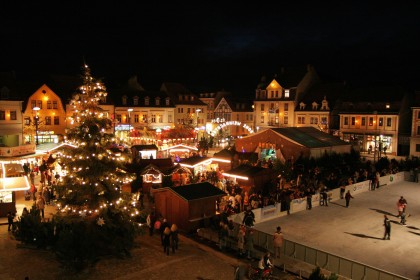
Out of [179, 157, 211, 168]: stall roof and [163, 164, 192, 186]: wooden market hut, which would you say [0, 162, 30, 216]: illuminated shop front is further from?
[179, 157, 211, 168]: stall roof

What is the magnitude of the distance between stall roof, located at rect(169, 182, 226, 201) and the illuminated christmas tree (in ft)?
12.4

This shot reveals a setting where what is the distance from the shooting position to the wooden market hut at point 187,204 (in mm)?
17594

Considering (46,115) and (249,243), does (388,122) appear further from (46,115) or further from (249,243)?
(46,115)

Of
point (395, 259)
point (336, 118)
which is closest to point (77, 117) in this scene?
point (395, 259)

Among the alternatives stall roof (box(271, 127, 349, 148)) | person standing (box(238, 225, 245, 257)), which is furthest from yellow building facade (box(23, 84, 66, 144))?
person standing (box(238, 225, 245, 257))

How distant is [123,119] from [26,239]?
37.4 meters

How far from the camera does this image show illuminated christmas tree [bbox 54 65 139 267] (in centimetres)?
1377

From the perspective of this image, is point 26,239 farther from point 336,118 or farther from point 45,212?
point 336,118

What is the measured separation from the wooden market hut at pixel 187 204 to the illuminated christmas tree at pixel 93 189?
3671 millimetres

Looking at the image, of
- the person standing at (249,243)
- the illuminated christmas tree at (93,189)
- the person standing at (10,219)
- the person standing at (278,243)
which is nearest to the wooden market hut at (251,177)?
the person standing at (249,243)

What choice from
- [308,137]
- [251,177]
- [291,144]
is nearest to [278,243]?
[251,177]

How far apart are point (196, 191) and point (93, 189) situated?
5.92m

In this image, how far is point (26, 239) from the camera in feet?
49.3

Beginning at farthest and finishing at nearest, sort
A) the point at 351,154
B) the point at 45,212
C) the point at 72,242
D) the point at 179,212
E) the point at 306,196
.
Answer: the point at 351,154, the point at 306,196, the point at 45,212, the point at 179,212, the point at 72,242
